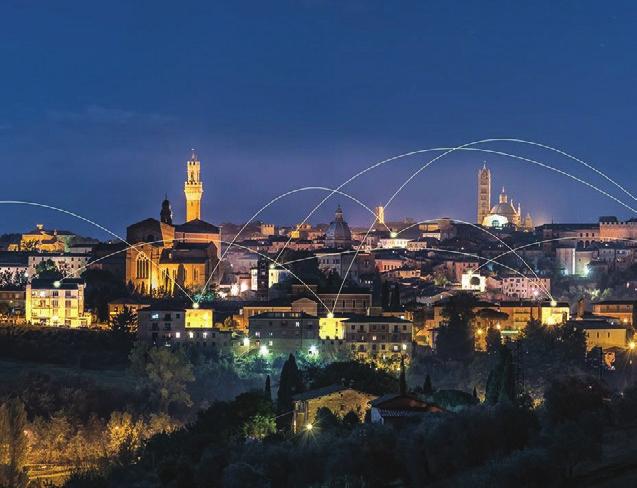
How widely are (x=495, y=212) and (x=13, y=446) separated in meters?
105

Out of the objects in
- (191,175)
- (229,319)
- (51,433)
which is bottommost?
(51,433)

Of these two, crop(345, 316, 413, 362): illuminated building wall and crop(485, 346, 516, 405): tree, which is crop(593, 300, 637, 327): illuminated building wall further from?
crop(485, 346, 516, 405): tree

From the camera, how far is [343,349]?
60.5 metres

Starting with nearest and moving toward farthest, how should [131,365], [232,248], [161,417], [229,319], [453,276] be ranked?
[161,417]
[131,365]
[229,319]
[453,276]
[232,248]

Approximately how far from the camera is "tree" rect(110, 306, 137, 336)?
62906mm

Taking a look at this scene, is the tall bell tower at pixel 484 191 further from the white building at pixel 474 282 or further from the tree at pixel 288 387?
the tree at pixel 288 387

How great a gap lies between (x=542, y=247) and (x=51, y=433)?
64657 millimetres

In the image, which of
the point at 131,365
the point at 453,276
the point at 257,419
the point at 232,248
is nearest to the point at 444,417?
the point at 257,419

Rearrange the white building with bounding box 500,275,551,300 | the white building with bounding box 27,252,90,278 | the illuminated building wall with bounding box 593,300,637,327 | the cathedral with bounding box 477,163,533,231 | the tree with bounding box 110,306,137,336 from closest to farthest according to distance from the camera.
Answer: the tree with bounding box 110,306,137,336 < the illuminated building wall with bounding box 593,300,637,327 < the white building with bounding box 27,252,90,278 < the white building with bounding box 500,275,551,300 < the cathedral with bounding box 477,163,533,231

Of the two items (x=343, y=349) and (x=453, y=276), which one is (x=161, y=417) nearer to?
(x=343, y=349)

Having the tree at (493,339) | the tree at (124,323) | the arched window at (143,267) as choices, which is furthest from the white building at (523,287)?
the tree at (124,323)

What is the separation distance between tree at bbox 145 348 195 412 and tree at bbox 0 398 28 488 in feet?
37.7

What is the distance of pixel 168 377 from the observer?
5569 centimetres

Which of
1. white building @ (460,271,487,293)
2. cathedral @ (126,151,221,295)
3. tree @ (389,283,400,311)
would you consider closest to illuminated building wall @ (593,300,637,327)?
tree @ (389,283,400,311)
